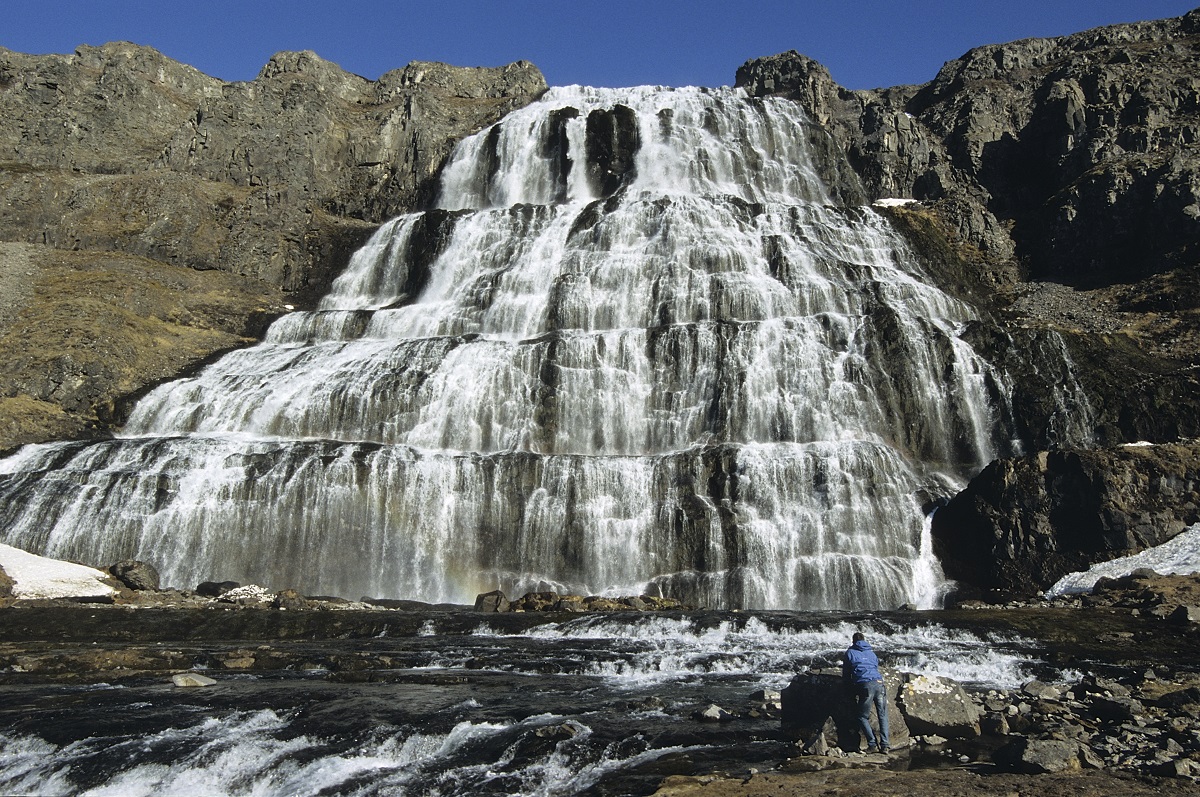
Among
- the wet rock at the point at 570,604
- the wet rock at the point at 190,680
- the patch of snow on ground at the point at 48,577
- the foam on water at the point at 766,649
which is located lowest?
the wet rock at the point at 190,680

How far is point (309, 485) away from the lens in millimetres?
32406

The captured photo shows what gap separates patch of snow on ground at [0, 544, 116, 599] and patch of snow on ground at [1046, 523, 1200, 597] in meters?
31.6

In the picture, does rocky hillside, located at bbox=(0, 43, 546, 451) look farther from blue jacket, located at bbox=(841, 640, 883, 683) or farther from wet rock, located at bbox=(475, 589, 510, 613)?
blue jacket, located at bbox=(841, 640, 883, 683)

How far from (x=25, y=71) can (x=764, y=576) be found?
246ft

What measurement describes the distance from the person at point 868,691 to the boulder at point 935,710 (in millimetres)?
867

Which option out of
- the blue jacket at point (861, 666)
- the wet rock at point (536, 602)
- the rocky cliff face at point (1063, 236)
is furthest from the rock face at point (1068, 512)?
the blue jacket at point (861, 666)

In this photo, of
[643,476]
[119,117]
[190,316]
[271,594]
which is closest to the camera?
[271,594]

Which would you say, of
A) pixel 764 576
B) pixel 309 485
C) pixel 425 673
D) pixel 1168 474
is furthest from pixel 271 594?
pixel 1168 474

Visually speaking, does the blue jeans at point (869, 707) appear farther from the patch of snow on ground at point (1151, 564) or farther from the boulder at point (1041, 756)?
the patch of snow on ground at point (1151, 564)

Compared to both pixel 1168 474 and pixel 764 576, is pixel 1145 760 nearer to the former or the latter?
pixel 764 576

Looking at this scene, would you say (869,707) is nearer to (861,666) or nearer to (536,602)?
(861,666)

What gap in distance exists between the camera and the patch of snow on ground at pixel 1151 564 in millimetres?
27500

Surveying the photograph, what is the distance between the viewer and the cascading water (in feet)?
104

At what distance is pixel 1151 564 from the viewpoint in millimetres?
28109
